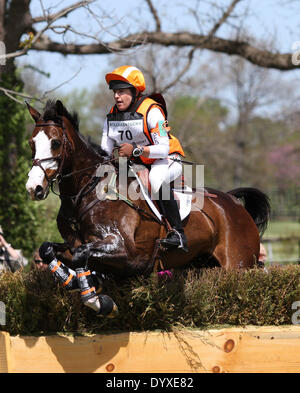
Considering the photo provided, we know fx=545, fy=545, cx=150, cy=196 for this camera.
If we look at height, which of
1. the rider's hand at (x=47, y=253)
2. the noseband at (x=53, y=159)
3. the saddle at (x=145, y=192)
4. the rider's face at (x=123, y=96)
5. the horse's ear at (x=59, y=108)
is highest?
the rider's face at (x=123, y=96)

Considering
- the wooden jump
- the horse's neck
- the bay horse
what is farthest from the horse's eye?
the wooden jump

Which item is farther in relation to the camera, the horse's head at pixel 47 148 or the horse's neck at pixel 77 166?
the horse's neck at pixel 77 166

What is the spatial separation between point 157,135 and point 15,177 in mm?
5639

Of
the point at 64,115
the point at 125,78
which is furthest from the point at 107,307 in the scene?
the point at 125,78

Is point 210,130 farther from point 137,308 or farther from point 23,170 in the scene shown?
point 137,308

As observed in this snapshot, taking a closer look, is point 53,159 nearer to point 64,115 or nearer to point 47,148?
point 47,148

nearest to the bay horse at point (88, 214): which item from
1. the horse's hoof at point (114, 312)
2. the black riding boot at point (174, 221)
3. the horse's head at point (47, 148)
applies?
the horse's head at point (47, 148)

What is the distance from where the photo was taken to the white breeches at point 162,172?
511 centimetres

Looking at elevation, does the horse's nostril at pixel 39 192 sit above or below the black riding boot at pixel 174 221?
above

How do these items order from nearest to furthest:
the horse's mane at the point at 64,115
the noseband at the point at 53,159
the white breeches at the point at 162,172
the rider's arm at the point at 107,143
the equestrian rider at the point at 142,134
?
the noseband at the point at 53,159 < the horse's mane at the point at 64,115 < the equestrian rider at the point at 142,134 < the white breeches at the point at 162,172 < the rider's arm at the point at 107,143

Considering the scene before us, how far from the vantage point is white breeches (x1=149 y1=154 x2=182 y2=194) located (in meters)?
5.11

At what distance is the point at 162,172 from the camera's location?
5145 millimetres

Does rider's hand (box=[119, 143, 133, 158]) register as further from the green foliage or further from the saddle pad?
the green foliage

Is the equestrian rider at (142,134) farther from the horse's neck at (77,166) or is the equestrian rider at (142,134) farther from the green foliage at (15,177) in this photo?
the green foliage at (15,177)
